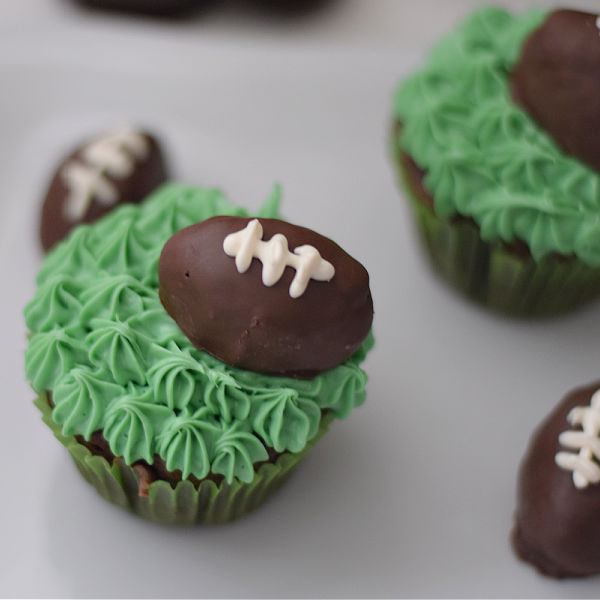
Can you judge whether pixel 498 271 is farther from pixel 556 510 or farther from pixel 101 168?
pixel 101 168

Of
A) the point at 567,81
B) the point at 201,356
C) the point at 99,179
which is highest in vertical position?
the point at 567,81

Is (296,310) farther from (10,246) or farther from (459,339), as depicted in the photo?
(10,246)

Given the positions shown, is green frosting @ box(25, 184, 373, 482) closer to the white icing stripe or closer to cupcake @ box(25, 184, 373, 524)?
cupcake @ box(25, 184, 373, 524)

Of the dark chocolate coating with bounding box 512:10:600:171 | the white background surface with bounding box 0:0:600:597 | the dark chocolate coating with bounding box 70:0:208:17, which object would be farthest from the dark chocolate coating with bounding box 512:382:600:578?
the dark chocolate coating with bounding box 70:0:208:17

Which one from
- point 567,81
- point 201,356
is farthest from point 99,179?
point 567,81

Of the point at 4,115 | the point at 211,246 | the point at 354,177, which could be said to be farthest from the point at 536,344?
the point at 4,115

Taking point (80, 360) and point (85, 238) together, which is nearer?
point (80, 360)
